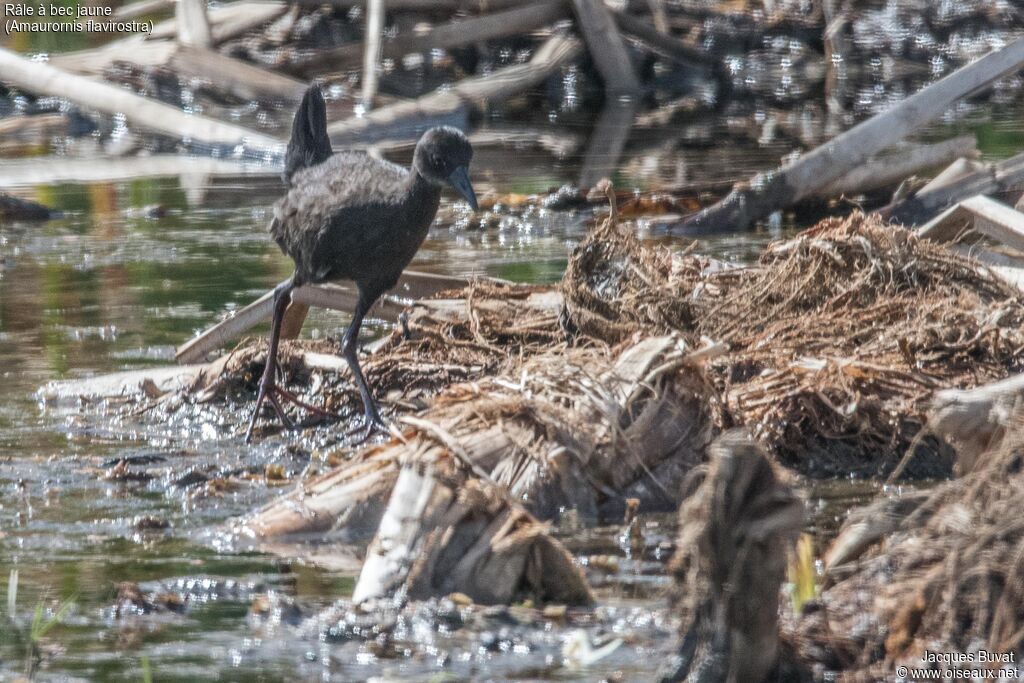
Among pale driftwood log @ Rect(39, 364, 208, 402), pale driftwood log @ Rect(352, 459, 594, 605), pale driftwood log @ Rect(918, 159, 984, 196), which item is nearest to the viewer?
pale driftwood log @ Rect(352, 459, 594, 605)

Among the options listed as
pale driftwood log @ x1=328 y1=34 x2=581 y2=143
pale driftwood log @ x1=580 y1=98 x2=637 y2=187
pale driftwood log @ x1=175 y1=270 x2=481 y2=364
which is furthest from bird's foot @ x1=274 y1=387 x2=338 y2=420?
pale driftwood log @ x1=328 y1=34 x2=581 y2=143

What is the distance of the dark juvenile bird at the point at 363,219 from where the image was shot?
6121mm

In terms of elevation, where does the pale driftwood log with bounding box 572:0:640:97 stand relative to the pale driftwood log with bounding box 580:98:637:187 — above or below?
above

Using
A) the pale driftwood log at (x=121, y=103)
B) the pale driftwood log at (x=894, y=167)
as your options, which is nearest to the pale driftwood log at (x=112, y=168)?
the pale driftwood log at (x=121, y=103)

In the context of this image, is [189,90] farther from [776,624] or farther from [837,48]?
[776,624]

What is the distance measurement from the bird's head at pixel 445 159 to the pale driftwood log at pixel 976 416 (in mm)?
2371

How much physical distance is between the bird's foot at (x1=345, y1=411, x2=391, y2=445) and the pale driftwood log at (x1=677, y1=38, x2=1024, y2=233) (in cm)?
428

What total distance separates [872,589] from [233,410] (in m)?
3.58

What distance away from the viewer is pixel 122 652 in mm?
3994

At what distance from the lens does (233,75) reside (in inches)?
566

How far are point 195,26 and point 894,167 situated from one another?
716 centimetres

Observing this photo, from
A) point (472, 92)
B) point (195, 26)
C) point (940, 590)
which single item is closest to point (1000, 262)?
point (940, 590)

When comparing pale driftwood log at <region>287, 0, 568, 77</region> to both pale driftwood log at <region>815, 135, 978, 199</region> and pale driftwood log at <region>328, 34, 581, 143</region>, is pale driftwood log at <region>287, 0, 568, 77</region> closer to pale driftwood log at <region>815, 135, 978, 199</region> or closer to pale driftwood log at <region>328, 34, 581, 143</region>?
pale driftwood log at <region>328, 34, 581, 143</region>

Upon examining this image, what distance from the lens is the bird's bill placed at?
609cm
